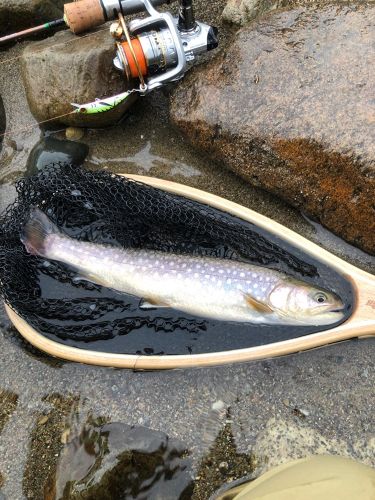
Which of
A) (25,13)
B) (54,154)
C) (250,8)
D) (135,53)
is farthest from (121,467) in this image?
(25,13)

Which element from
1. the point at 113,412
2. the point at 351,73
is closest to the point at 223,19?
the point at 351,73

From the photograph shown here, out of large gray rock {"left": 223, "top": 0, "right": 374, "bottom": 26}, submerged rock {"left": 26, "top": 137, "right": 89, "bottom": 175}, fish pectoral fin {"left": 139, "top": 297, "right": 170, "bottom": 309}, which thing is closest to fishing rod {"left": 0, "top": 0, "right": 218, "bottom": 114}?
submerged rock {"left": 26, "top": 137, "right": 89, "bottom": 175}

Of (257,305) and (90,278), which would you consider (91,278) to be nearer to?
(90,278)

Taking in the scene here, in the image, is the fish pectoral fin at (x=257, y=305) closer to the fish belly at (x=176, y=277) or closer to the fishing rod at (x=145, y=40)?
the fish belly at (x=176, y=277)

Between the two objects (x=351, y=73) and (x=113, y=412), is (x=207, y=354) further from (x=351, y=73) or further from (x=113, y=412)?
(x=351, y=73)

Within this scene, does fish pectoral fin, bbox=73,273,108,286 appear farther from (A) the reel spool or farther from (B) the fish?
(A) the reel spool

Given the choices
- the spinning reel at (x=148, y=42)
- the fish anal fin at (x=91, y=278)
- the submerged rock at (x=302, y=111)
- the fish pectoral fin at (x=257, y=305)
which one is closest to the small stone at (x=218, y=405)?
the fish pectoral fin at (x=257, y=305)

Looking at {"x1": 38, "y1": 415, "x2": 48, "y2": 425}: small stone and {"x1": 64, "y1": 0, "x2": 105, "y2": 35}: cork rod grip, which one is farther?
{"x1": 64, "y1": 0, "x2": 105, "y2": 35}: cork rod grip
